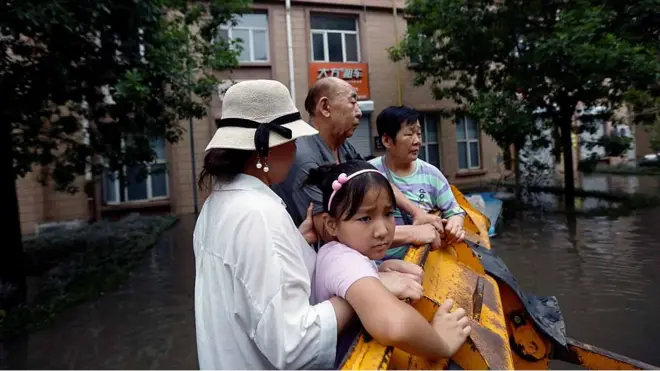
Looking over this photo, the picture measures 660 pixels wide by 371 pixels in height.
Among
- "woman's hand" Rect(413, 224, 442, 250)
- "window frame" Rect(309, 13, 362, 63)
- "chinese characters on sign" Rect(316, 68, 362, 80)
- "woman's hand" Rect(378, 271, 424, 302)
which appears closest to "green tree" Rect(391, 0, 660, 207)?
"chinese characters on sign" Rect(316, 68, 362, 80)

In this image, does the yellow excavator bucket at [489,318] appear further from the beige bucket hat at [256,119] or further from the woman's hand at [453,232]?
the beige bucket hat at [256,119]

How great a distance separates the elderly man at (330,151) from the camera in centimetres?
202

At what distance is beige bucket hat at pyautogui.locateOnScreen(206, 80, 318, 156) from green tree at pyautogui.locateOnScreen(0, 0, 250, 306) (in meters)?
3.60

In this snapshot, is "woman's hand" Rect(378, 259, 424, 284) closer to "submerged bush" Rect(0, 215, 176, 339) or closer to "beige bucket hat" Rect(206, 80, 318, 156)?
"beige bucket hat" Rect(206, 80, 318, 156)

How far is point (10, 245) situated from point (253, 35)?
8374mm

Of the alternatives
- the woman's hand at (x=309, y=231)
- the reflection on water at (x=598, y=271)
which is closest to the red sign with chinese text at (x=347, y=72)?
the reflection on water at (x=598, y=271)

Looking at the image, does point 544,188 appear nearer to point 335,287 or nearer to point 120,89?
point 120,89

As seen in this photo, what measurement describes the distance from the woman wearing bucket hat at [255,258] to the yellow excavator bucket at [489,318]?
17 centimetres

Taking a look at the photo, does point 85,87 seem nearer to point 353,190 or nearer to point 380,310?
point 353,190

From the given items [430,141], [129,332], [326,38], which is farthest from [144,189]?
[430,141]

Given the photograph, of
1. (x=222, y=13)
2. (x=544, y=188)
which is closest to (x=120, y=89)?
(x=222, y=13)

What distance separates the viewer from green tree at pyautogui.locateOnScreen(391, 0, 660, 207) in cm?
771

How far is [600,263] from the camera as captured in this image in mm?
6422

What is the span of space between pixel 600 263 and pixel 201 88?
554 cm
